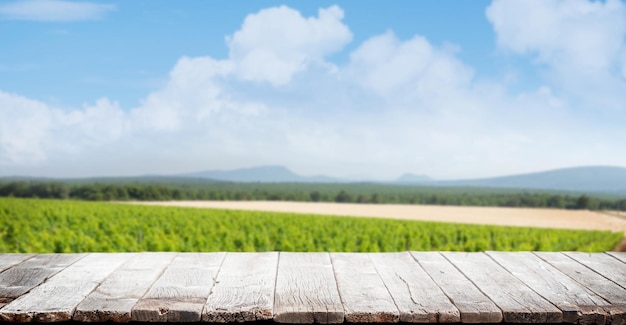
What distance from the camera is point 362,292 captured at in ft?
8.33

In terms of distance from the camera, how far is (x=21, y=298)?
2.44 meters

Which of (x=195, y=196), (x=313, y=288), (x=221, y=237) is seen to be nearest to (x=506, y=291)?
(x=313, y=288)

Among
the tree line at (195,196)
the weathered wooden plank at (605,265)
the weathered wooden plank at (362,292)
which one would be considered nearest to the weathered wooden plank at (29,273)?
the weathered wooden plank at (362,292)

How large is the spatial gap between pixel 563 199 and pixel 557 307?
9407cm

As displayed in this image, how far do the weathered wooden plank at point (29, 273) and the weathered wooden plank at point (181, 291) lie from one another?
1.91 feet

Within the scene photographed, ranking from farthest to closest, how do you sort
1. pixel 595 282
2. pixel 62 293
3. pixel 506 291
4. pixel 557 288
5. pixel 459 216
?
pixel 459 216
pixel 595 282
pixel 557 288
pixel 506 291
pixel 62 293

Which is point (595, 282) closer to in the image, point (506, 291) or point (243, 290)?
point (506, 291)

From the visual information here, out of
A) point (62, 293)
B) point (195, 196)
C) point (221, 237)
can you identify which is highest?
point (62, 293)

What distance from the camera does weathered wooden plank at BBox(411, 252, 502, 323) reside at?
2303 millimetres

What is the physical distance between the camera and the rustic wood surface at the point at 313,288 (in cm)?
227

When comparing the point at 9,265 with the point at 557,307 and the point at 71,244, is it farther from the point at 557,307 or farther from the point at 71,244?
the point at 71,244

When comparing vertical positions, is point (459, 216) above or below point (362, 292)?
below

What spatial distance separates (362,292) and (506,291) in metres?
0.68

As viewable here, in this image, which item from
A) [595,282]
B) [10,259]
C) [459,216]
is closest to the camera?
[595,282]
